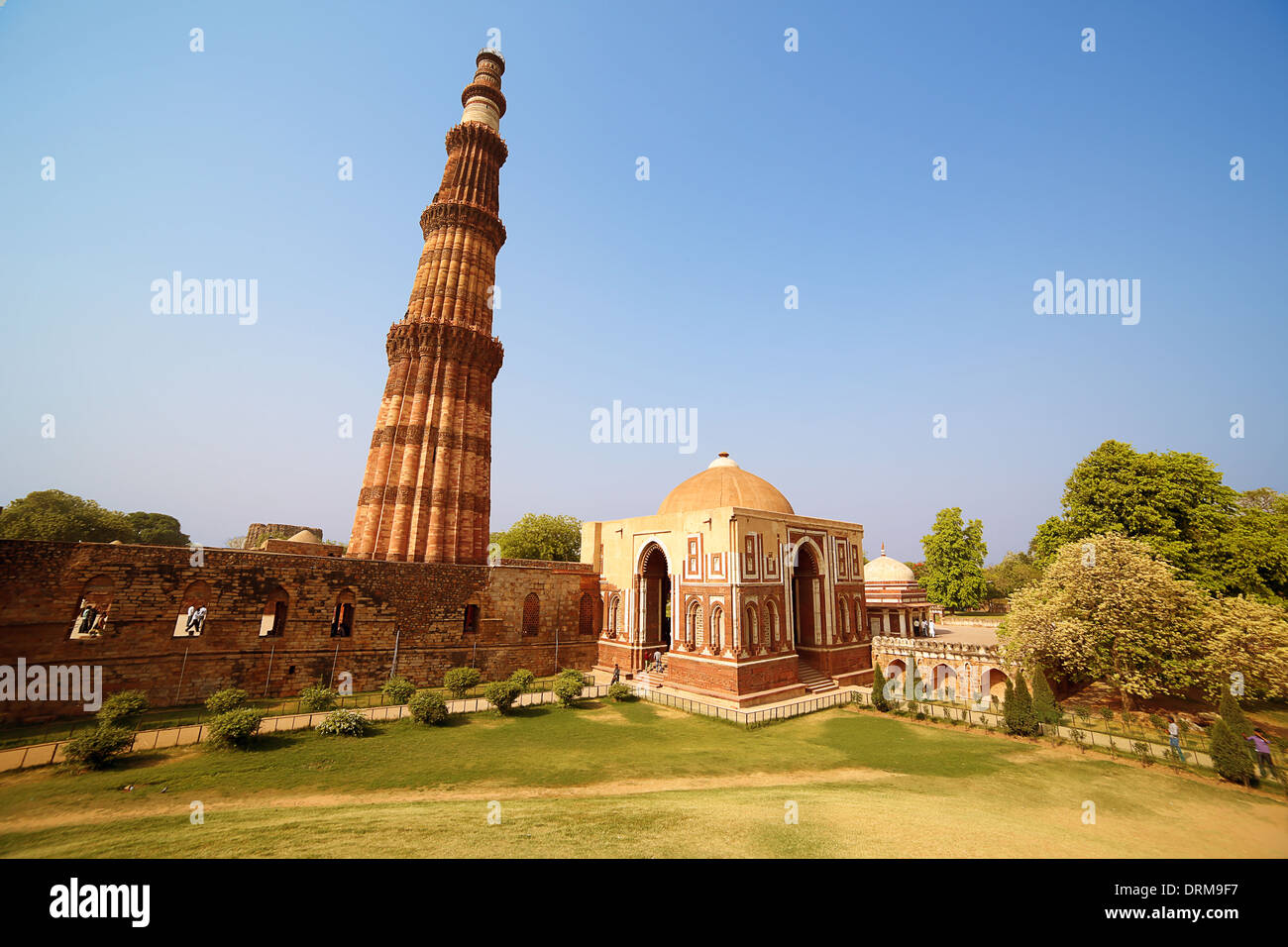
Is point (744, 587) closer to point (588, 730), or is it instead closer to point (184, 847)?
point (588, 730)

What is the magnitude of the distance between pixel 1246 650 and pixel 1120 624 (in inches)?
133

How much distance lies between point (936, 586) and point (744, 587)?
32.0 meters

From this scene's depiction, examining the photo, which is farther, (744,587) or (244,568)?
(744,587)

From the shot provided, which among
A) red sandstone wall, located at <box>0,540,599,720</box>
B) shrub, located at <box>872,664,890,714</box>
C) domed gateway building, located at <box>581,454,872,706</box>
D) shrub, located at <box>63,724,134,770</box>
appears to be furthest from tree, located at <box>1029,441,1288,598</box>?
shrub, located at <box>63,724,134,770</box>

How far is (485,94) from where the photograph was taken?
3466cm

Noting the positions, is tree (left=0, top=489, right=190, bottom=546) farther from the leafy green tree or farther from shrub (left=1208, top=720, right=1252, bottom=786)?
shrub (left=1208, top=720, right=1252, bottom=786)

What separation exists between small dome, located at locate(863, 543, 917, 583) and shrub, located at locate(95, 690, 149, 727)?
41.4m

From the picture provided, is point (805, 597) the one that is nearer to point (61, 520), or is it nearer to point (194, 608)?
point (194, 608)

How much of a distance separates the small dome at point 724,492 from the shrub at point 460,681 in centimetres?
1338

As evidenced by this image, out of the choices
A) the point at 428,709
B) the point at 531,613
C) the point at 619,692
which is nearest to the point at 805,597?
the point at 619,692

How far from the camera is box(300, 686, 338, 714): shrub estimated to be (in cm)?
1775

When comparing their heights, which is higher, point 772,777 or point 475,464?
point 475,464
